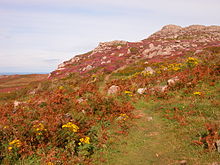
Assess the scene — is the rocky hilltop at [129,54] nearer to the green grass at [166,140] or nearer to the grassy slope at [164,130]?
the grassy slope at [164,130]

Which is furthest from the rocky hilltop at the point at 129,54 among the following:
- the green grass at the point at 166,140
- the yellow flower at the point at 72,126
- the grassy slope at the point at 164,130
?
the yellow flower at the point at 72,126

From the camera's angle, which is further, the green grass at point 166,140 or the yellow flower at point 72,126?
the yellow flower at point 72,126

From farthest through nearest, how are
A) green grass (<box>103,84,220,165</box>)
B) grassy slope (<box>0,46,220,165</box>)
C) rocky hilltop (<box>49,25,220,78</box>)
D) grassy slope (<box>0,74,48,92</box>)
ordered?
grassy slope (<box>0,74,48,92</box>)
rocky hilltop (<box>49,25,220,78</box>)
grassy slope (<box>0,46,220,165</box>)
green grass (<box>103,84,220,165</box>)

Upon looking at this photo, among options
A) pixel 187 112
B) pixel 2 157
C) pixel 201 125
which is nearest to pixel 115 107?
pixel 187 112

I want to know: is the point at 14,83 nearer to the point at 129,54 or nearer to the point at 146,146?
the point at 129,54

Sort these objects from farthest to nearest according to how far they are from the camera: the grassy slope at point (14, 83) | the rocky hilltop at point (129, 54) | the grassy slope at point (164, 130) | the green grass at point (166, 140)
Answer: the grassy slope at point (14, 83)
the rocky hilltop at point (129, 54)
the grassy slope at point (164, 130)
the green grass at point (166, 140)

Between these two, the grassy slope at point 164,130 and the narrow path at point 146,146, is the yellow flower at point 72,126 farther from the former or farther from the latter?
the narrow path at point 146,146

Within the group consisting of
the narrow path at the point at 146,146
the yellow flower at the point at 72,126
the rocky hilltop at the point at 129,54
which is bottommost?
the narrow path at the point at 146,146

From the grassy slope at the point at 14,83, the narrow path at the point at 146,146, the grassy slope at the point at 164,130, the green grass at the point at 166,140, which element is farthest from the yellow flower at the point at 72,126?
the grassy slope at the point at 14,83

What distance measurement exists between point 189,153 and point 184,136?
1369mm

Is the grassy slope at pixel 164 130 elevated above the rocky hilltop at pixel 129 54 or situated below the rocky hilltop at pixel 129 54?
below

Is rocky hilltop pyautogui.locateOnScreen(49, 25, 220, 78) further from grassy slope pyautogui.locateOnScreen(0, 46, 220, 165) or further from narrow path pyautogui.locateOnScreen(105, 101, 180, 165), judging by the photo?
narrow path pyautogui.locateOnScreen(105, 101, 180, 165)

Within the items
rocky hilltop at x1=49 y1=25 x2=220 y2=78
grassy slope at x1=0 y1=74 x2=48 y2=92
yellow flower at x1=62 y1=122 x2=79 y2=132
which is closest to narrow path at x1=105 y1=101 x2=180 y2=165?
yellow flower at x1=62 y1=122 x2=79 y2=132

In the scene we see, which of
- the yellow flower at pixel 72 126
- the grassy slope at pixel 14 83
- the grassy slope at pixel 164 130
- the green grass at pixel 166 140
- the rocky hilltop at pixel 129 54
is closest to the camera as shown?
the green grass at pixel 166 140
